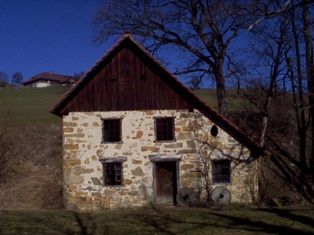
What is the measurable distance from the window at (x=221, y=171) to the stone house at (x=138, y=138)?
2.0 inches

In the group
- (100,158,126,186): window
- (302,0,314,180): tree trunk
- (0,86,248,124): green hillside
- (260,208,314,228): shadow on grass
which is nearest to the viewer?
(260,208,314,228): shadow on grass

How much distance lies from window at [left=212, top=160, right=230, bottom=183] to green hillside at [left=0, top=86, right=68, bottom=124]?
19860 millimetres

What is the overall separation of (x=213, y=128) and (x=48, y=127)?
65.7ft

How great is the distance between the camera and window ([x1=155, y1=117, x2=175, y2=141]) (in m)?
17.4

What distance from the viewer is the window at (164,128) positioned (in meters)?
17.4

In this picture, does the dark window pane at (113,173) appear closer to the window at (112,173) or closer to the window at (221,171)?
the window at (112,173)

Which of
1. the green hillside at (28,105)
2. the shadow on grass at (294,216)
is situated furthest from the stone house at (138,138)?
the green hillside at (28,105)

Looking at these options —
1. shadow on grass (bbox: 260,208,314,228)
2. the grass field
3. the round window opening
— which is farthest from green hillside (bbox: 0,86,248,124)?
the grass field

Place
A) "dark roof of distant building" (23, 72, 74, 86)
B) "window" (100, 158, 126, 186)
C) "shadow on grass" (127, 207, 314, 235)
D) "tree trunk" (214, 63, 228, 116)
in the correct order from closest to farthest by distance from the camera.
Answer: "shadow on grass" (127, 207, 314, 235)
"window" (100, 158, 126, 186)
"tree trunk" (214, 63, 228, 116)
"dark roof of distant building" (23, 72, 74, 86)

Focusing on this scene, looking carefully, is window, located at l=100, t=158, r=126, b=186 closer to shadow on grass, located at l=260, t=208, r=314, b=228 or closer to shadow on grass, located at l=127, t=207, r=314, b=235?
shadow on grass, located at l=127, t=207, r=314, b=235

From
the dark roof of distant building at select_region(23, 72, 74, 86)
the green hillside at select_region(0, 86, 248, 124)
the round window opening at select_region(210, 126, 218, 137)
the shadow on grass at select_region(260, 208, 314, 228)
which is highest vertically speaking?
the dark roof of distant building at select_region(23, 72, 74, 86)

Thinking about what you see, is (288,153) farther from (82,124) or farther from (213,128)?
(82,124)

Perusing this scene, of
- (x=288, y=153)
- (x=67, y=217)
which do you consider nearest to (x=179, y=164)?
(x=67, y=217)

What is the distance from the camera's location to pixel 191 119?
17.3 m
